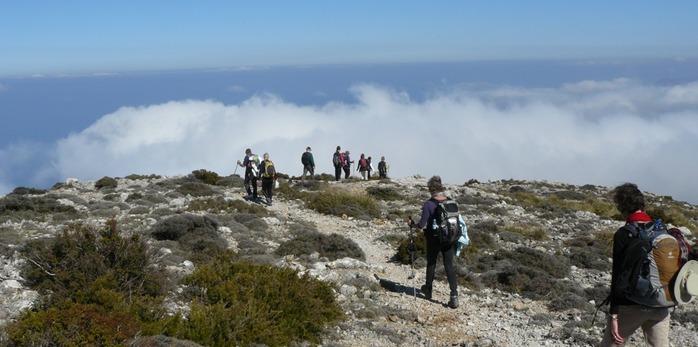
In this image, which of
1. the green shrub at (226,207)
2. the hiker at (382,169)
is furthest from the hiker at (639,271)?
the hiker at (382,169)

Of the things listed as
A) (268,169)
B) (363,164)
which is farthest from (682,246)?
(363,164)

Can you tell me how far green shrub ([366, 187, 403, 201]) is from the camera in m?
24.1

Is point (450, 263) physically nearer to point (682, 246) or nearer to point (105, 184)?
point (682, 246)

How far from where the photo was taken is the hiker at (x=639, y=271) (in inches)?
188

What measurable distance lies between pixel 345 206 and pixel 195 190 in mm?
6788

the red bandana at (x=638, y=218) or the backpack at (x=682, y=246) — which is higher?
the red bandana at (x=638, y=218)

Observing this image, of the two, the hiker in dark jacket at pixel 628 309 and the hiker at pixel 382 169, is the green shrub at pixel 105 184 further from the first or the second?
the hiker in dark jacket at pixel 628 309

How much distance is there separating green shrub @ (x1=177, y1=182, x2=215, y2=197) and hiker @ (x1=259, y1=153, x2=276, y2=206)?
282cm

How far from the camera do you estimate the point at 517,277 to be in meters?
10.8

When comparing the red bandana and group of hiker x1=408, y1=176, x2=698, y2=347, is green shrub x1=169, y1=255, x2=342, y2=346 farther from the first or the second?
the red bandana

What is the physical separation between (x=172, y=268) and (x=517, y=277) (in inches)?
249

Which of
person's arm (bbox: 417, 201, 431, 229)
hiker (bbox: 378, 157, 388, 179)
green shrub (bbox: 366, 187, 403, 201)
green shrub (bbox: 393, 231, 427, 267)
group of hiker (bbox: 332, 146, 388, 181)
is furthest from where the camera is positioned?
hiker (bbox: 378, 157, 388, 179)

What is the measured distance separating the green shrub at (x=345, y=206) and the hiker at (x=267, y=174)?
1.53 meters

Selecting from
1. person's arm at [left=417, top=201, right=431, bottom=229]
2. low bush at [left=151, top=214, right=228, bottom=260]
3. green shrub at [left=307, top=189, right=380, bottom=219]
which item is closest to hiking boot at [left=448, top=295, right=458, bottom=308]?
person's arm at [left=417, top=201, right=431, bottom=229]
